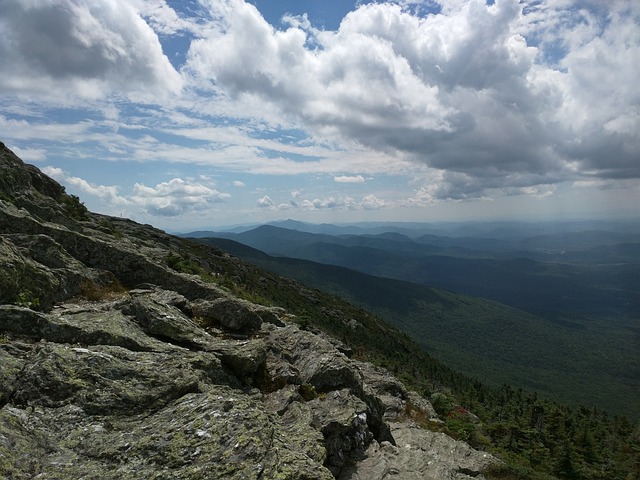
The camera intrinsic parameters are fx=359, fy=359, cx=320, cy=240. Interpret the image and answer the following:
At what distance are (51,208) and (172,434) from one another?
116 ft

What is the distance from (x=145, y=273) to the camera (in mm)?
32031

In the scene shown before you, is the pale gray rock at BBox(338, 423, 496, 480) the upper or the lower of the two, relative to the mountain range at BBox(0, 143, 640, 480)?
lower

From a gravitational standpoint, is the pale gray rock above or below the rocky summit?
below

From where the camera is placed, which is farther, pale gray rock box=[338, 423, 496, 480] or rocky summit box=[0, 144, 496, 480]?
pale gray rock box=[338, 423, 496, 480]

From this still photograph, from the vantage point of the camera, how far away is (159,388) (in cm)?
1434

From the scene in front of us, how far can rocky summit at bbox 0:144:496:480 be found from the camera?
11.5 metres

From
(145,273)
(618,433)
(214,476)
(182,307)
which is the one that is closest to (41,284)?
(182,307)

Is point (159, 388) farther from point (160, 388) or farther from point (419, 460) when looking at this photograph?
point (419, 460)

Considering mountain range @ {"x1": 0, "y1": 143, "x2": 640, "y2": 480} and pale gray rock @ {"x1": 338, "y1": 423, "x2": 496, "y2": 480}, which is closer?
mountain range @ {"x1": 0, "y1": 143, "x2": 640, "y2": 480}

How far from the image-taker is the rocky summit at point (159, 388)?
1150 centimetres

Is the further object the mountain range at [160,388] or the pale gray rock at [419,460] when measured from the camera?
the pale gray rock at [419,460]

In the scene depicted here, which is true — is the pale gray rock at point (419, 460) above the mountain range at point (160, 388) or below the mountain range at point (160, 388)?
below

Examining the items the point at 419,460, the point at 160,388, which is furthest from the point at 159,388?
the point at 419,460

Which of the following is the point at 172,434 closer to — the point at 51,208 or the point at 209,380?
the point at 209,380
